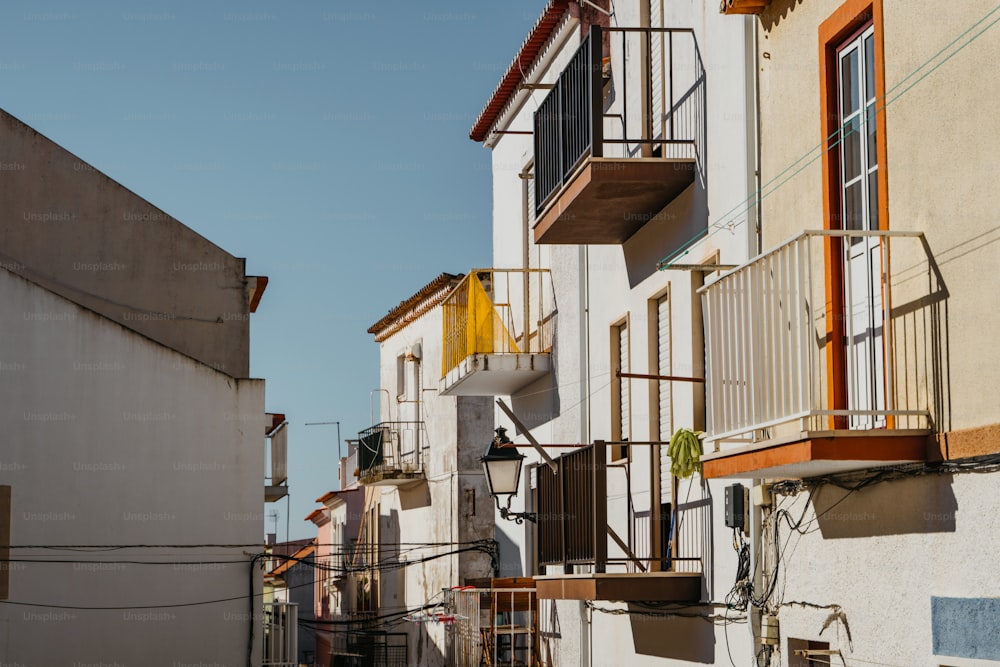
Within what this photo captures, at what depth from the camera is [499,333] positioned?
1869 cm

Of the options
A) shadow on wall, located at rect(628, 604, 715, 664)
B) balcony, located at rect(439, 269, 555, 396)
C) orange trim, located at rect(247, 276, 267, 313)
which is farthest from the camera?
orange trim, located at rect(247, 276, 267, 313)

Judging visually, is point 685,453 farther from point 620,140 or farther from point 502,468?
point 502,468

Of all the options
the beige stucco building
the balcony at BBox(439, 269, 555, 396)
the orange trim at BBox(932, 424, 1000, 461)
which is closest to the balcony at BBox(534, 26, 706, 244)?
the beige stucco building

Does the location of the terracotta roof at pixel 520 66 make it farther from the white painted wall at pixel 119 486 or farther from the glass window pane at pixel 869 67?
the glass window pane at pixel 869 67

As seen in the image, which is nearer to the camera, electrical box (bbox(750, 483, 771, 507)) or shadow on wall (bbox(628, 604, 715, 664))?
electrical box (bbox(750, 483, 771, 507))

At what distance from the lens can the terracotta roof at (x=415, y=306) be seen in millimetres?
26781

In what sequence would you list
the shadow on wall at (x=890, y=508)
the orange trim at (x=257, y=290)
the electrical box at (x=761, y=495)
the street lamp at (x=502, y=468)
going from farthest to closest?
the orange trim at (x=257, y=290)
the street lamp at (x=502, y=468)
the electrical box at (x=761, y=495)
the shadow on wall at (x=890, y=508)

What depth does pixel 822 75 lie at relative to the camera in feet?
29.4

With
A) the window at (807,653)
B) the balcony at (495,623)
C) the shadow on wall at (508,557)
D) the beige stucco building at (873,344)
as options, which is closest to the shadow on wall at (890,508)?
the beige stucco building at (873,344)

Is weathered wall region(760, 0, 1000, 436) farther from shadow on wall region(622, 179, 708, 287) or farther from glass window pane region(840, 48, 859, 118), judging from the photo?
shadow on wall region(622, 179, 708, 287)

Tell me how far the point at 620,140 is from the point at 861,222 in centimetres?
433

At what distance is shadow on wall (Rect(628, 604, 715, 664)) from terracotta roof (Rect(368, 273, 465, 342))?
527 inches

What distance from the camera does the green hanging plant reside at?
1122cm

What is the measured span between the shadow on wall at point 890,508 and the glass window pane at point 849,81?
2.35m
